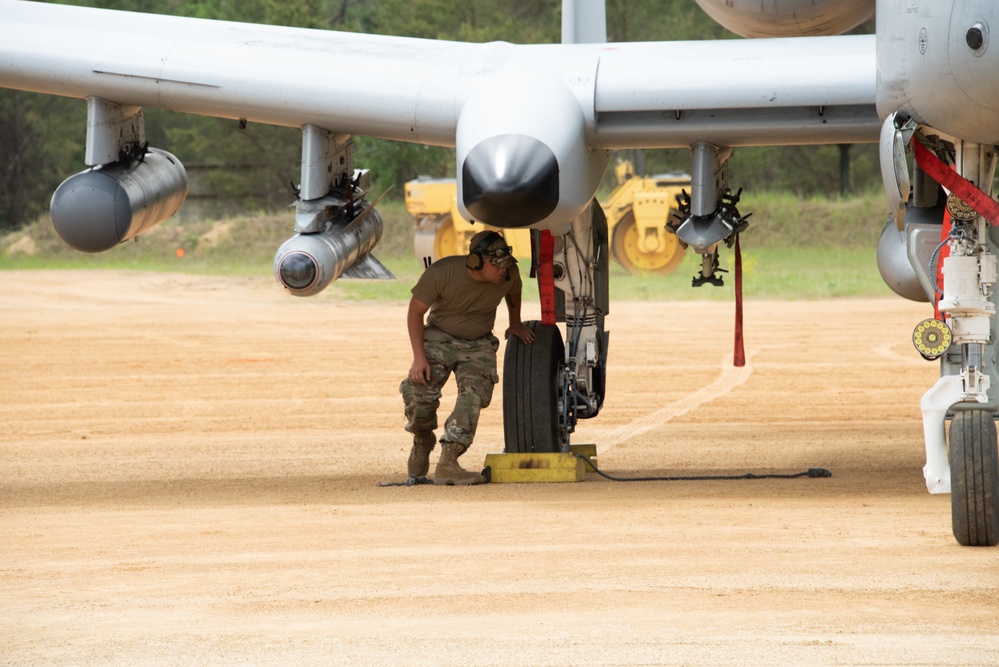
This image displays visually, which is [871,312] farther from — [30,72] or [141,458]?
[30,72]

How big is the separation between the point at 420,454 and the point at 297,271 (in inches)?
69.0

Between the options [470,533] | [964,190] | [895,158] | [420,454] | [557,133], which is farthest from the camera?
[420,454]

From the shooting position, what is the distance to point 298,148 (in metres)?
50.3

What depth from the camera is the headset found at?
980 cm

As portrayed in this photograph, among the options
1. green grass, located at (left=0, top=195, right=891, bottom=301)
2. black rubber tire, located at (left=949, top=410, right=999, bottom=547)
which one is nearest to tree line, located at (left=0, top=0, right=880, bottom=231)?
green grass, located at (left=0, top=195, right=891, bottom=301)

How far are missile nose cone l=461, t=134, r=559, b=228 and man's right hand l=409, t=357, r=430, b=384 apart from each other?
1.90 metres

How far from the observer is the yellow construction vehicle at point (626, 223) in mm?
32062

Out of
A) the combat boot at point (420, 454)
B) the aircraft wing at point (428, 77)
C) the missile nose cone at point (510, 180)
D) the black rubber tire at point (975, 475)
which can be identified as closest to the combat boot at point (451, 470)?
the combat boot at point (420, 454)

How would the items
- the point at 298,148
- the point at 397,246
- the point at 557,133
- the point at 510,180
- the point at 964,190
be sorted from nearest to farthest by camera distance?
the point at 964,190 → the point at 510,180 → the point at 557,133 → the point at 397,246 → the point at 298,148

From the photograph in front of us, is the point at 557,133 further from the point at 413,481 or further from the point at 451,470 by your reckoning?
the point at 413,481

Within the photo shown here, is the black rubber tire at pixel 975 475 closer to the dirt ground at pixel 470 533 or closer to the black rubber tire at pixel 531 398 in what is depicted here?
the dirt ground at pixel 470 533

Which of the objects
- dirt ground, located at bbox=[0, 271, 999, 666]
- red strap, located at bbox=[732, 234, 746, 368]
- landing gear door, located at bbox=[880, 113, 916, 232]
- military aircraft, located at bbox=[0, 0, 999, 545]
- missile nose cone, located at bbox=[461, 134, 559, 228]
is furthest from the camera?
red strap, located at bbox=[732, 234, 746, 368]

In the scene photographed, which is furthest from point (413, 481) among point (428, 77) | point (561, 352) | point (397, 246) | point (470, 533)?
point (397, 246)

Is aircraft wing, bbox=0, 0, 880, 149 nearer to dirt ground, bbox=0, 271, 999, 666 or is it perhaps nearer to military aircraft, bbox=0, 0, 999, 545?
military aircraft, bbox=0, 0, 999, 545
